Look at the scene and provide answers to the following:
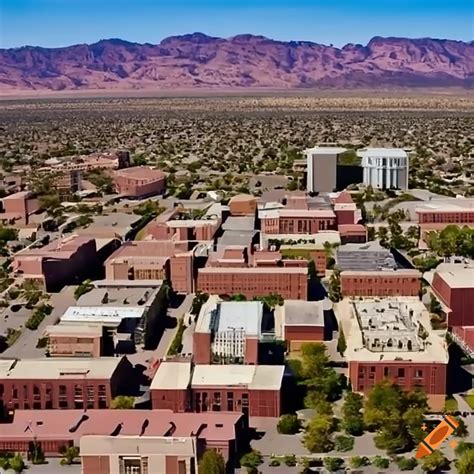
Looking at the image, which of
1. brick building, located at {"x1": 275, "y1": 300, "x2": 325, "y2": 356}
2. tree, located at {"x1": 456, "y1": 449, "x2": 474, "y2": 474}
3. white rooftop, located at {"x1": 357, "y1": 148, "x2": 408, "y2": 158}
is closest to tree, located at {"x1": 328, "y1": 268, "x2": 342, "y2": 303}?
brick building, located at {"x1": 275, "y1": 300, "x2": 325, "y2": 356}

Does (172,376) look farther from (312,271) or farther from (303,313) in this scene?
(312,271)

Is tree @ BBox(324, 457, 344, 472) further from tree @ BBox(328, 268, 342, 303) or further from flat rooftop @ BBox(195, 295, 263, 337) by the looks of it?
tree @ BBox(328, 268, 342, 303)

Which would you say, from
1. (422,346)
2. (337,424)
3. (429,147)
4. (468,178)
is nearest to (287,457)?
(337,424)

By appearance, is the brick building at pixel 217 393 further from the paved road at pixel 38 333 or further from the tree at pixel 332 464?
the paved road at pixel 38 333

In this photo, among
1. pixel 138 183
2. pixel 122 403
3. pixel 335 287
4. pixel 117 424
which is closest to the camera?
pixel 117 424

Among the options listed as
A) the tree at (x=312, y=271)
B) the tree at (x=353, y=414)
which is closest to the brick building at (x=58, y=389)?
the tree at (x=353, y=414)

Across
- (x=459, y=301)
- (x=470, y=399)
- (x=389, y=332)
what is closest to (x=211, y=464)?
(x=470, y=399)
